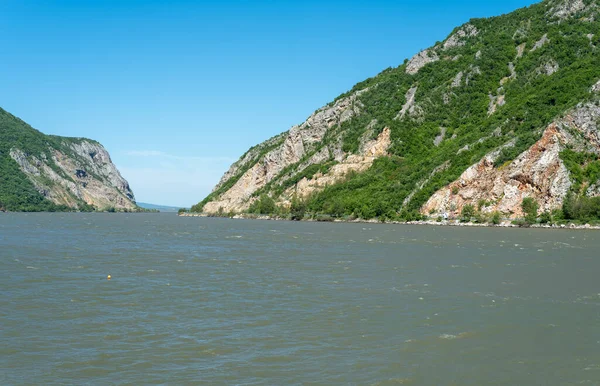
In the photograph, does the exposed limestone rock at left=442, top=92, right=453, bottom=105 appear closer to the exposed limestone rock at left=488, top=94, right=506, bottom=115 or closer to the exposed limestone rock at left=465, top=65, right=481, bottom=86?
the exposed limestone rock at left=465, top=65, right=481, bottom=86

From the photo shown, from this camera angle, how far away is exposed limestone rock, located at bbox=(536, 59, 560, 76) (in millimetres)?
151375

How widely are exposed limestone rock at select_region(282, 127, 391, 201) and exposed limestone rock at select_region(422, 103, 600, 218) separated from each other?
52068mm

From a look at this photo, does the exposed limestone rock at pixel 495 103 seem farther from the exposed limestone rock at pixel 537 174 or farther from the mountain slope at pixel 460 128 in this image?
the exposed limestone rock at pixel 537 174

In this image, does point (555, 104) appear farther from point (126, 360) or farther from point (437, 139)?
point (126, 360)

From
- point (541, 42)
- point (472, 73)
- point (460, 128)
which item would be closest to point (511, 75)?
point (472, 73)

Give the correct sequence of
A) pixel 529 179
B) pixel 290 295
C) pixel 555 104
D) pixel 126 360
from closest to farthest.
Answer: pixel 126 360
pixel 290 295
pixel 529 179
pixel 555 104

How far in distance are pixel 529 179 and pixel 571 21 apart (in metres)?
91.3

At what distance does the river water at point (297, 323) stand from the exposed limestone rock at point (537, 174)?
2862 inches

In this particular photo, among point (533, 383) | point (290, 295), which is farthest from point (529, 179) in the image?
point (533, 383)

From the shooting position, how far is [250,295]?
85.3 feet

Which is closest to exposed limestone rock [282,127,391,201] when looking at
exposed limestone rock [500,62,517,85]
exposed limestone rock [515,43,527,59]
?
exposed limestone rock [500,62,517,85]

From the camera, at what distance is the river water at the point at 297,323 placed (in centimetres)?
1473

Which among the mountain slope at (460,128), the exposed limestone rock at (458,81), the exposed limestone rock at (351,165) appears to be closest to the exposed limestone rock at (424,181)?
the mountain slope at (460,128)

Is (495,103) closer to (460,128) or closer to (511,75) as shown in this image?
(460,128)
